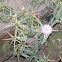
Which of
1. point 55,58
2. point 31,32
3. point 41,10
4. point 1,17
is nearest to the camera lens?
point 31,32

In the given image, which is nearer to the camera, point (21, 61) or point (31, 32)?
point (31, 32)

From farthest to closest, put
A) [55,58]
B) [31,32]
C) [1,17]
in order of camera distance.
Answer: [1,17] → [55,58] → [31,32]

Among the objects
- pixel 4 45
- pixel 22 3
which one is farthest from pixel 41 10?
pixel 4 45

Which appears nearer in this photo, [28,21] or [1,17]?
[28,21]

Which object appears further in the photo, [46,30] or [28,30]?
[28,30]

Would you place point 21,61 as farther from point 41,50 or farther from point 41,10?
point 41,10

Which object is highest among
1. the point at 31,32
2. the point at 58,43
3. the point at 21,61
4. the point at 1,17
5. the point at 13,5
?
the point at 13,5

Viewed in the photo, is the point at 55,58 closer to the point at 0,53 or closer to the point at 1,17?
the point at 0,53

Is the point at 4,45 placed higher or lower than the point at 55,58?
higher

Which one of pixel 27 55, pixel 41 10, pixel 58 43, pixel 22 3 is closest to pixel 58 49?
pixel 58 43
